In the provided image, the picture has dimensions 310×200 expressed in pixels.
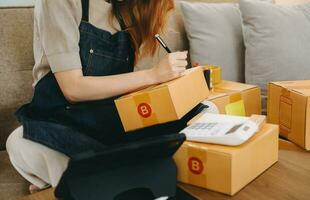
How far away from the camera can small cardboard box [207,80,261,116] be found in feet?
4.40

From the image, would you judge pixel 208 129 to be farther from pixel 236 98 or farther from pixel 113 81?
pixel 236 98

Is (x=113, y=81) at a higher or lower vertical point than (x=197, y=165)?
higher

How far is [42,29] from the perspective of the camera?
102 cm

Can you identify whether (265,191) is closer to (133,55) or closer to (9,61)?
(133,55)

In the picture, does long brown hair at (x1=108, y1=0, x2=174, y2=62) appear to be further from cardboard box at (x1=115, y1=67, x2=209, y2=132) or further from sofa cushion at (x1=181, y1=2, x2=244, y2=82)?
sofa cushion at (x1=181, y1=2, x2=244, y2=82)

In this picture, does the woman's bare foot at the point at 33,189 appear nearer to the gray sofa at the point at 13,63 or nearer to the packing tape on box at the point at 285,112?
the gray sofa at the point at 13,63

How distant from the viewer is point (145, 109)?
0.91 metres

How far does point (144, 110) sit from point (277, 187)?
1.16ft

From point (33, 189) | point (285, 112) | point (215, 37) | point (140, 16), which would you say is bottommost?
point (33, 189)

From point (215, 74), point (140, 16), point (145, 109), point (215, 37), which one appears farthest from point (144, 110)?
point (215, 37)

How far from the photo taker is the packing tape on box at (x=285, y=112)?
113 centimetres

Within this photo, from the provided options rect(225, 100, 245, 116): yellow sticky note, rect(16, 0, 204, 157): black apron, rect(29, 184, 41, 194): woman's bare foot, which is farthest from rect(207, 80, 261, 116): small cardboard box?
rect(29, 184, 41, 194): woman's bare foot

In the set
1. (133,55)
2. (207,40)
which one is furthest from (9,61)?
(207,40)

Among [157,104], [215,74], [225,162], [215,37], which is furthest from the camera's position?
[215,37]
